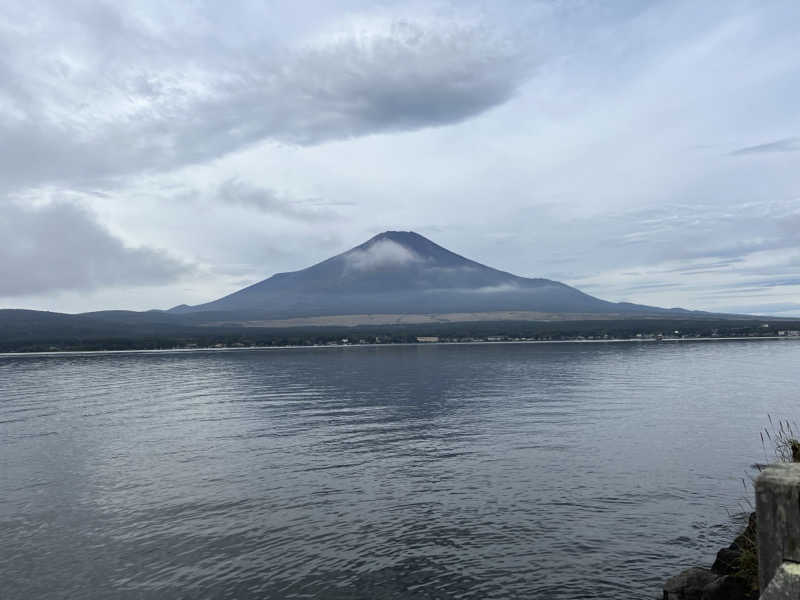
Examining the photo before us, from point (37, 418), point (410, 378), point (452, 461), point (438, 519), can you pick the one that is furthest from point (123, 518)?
point (410, 378)

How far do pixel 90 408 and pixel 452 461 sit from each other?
176 feet

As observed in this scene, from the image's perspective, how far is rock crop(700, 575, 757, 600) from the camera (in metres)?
16.6

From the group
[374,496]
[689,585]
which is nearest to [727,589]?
[689,585]

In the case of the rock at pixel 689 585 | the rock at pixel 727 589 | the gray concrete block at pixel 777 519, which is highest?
the gray concrete block at pixel 777 519

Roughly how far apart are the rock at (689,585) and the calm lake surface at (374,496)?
1.72m

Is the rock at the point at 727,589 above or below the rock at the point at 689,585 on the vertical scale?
above

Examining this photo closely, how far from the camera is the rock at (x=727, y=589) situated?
1662 cm

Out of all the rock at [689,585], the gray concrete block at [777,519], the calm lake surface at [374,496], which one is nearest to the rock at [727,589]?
the rock at [689,585]

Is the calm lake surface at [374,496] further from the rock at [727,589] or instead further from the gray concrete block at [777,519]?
the gray concrete block at [777,519]

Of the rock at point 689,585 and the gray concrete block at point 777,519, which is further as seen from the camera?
the rock at point 689,585

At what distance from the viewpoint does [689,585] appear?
1794cm

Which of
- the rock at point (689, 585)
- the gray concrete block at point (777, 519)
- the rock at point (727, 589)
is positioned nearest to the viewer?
the gray concrete block at point (777, 519)

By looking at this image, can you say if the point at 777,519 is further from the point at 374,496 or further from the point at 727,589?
the point at 374,496

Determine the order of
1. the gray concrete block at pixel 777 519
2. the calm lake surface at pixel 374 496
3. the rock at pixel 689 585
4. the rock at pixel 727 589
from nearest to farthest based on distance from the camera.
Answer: the gray concrete block at pixel 777 519 → the rock at pixel 727 589 → the rock at pixel 689 585 → the calm lake surface at pixel 374 496
